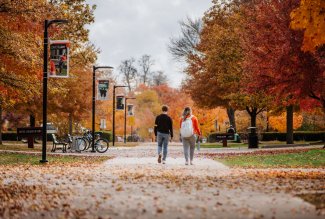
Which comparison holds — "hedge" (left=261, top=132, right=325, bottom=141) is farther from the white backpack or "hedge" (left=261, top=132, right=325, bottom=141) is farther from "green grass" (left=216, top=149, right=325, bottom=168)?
the white backpack

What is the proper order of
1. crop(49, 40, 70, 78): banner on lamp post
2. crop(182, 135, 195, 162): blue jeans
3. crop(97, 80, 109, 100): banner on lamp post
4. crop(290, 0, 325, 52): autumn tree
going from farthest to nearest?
crop(97, 80, 109, 100): banner on lamp post < crop(49, 40, 70, 78): banner on lamp post < crop(182, 135, 195, 162): blue jeans < crop(290, 0, 325, 52): autumn tree

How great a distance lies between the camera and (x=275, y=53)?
26.9 meters

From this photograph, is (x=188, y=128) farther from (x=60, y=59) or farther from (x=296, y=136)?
(x=296, y=136)

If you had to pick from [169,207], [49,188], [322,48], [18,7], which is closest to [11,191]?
[49,188]

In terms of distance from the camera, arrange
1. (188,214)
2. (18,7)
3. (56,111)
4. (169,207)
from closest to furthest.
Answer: (188,214) < (169,207) < (18,7) < (56,111)

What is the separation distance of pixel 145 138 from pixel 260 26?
192 feet

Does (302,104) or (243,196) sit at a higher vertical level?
(302,104)

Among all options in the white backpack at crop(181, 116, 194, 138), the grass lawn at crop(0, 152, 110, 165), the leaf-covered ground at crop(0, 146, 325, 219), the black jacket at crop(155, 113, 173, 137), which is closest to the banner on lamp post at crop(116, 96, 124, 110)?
the grass lawn at crop(0, 152, 110, 165)

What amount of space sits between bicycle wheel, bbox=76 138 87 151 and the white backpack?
14892mm

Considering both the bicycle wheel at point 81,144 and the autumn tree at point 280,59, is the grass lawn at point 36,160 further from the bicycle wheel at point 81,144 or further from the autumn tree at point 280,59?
the autumn tree at point 280,59

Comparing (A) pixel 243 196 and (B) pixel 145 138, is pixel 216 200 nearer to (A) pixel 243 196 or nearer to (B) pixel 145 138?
(A) pixel 243 196

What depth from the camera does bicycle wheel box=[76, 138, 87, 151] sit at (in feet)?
106

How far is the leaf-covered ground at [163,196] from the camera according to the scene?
834 centimetres

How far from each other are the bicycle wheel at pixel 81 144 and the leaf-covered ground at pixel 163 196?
17.9 m
